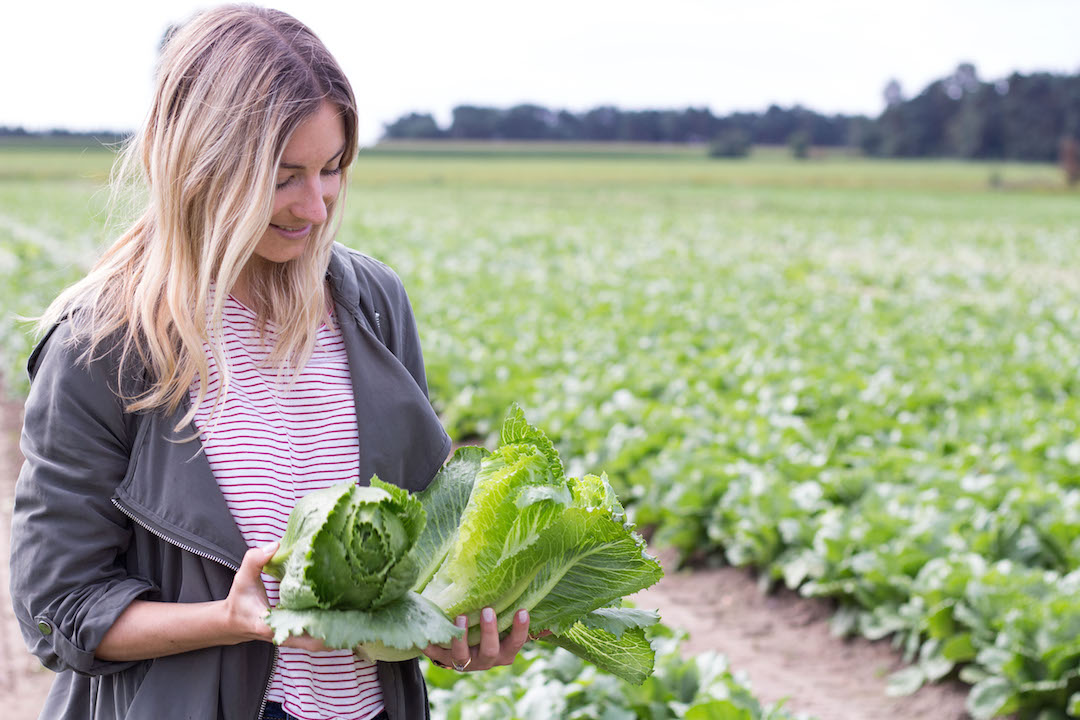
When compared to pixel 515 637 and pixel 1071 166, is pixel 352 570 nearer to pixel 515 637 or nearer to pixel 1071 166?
pixel 515 637

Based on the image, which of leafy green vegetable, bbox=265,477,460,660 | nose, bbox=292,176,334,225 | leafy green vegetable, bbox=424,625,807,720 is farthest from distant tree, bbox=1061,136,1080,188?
leafy green vegetable, bbox=265,477,460,660

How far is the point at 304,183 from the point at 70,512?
618 millimetres

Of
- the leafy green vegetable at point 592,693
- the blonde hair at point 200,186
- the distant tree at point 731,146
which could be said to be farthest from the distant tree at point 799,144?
the blonde hair at point 200,186

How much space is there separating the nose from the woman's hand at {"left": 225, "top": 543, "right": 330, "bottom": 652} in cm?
54

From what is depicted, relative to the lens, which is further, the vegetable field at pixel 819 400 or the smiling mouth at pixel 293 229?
the vegetable field at pixel 819 400

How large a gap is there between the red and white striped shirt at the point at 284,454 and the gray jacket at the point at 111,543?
47mm

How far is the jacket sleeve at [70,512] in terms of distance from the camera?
150 centimetres

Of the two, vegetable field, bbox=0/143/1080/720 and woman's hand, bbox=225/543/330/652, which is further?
vegetable field, bbox=0/143/1080/720

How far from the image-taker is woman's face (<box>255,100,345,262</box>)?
5.27 feet

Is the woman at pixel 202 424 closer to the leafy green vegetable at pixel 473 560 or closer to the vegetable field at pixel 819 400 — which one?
the leafy green vegetable at pixel 473 560

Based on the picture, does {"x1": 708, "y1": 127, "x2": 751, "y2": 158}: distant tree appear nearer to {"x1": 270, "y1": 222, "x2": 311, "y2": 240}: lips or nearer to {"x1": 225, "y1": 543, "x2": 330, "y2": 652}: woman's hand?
{"x1": 270, "y1": 222, "x2": 311, "y2": 240}: lips

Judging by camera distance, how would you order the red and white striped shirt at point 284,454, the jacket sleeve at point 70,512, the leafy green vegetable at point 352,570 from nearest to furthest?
the leafy green vegetable at point 352,570 → the jacket sleeve at point 70,512 → the red and white striped shirt at point 284,454

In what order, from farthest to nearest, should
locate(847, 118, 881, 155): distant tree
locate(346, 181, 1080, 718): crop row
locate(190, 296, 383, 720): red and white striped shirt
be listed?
locate(847, 118, 881, 155): distant tree < locate(346, 181, 1080, 718): crop row < locate(190, 296, 383, 720): red and white striped shirt

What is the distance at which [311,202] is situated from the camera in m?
1.64
